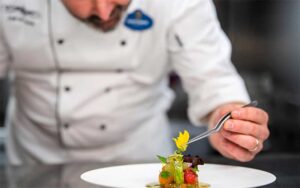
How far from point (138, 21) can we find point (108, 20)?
0.25 meters

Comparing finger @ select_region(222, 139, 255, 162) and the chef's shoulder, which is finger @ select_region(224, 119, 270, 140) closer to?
finger @ select_region(222, 139, 255, 162)

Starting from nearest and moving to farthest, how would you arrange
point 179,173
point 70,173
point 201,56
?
point 179,173 < point 70,173 < point 201,56

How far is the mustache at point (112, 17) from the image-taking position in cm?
147

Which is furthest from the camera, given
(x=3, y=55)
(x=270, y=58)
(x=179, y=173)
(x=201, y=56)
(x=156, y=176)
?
(x=270, y=58)

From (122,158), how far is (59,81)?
1.08ft

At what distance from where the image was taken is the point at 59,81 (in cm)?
179

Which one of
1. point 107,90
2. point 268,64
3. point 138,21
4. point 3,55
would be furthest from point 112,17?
point 268,64

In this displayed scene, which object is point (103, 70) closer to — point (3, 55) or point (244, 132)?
point (3, 55)

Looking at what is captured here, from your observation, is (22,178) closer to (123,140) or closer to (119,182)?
(119,182)

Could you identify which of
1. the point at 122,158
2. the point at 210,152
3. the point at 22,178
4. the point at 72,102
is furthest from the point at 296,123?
the point at 22,178

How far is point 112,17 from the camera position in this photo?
150 centimetres

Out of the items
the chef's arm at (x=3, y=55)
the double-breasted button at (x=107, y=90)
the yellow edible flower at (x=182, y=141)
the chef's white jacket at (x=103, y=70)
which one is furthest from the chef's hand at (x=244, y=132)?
the chef's arm at (x=3, y=55)

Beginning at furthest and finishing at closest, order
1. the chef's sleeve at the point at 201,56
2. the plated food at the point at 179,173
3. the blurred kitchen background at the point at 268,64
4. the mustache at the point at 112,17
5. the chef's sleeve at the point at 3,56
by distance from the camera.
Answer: the blurred kitchen background at the point at 268,64 → the chef's sleeve at the point at 3,56 → the chef's sleeve at the point at 201,56 → the mustache at the point at 112,17 → the plated food at the point at 179,173

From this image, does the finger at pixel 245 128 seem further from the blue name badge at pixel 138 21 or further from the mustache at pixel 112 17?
the blue name badge at pixel 138 21
